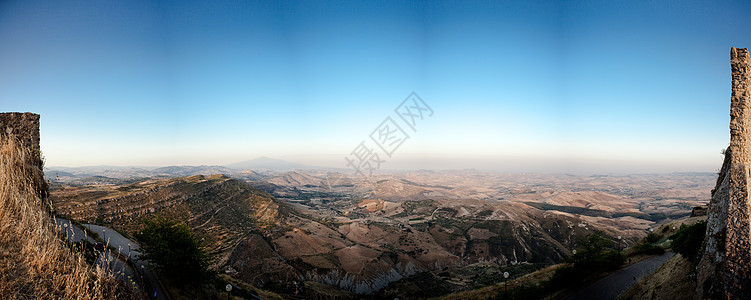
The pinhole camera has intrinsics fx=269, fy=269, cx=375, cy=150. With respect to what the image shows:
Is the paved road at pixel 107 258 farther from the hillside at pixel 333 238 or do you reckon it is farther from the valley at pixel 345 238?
the hillside at pixel 333 238

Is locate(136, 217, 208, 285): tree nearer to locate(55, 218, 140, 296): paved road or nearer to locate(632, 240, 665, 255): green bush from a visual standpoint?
locate(55, 218, 140, 296): paved road

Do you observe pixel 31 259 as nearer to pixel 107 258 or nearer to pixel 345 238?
pixel 107 258

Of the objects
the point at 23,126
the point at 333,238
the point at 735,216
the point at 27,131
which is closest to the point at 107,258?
the point at 27,131

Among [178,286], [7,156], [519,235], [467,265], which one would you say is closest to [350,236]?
[467,265]

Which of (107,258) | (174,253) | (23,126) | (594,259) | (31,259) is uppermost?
(23,126)

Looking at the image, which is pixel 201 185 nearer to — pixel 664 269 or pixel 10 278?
pixel 10 278

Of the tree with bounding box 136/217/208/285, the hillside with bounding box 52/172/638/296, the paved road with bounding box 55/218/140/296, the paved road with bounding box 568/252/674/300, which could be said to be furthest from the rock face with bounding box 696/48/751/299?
the hillside with bounding box 52/172/638/296
